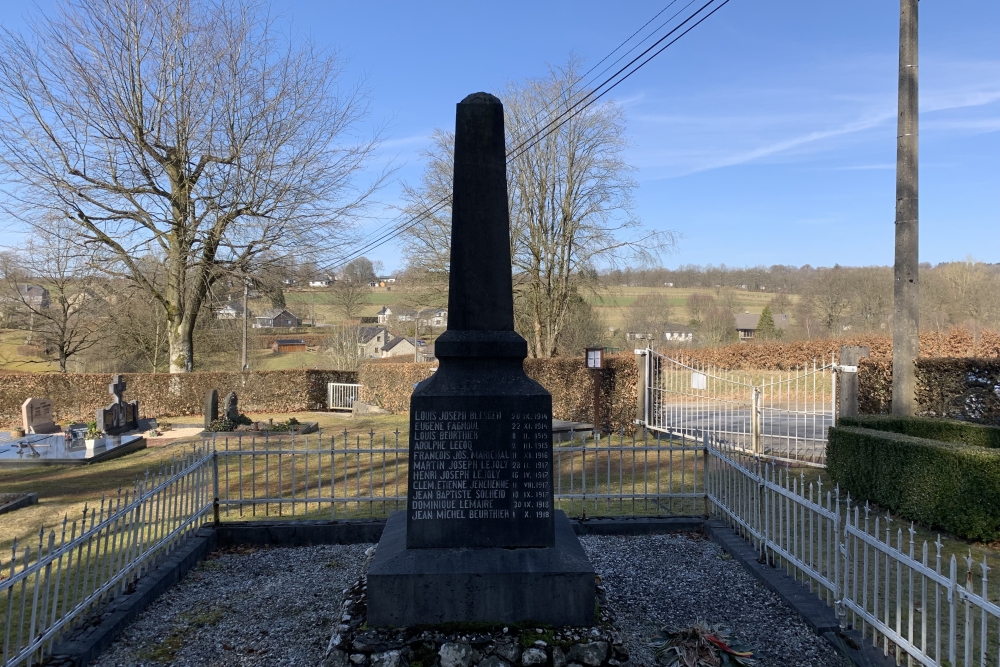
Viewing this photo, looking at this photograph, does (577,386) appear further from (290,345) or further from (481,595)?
(290,345)

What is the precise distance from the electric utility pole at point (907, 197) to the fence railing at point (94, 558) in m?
9.87

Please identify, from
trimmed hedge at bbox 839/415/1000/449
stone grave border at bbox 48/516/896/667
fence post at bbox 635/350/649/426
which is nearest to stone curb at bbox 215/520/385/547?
stone grave border at bbox 48/516/896/667

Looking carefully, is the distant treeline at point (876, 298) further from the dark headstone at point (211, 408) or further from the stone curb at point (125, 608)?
the stone curb at point (125, 608)

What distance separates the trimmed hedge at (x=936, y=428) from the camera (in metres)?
8.81

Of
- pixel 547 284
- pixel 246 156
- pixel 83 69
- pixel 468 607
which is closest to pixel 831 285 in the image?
pixel 547 284

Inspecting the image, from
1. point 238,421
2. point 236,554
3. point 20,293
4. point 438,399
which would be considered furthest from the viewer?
point 20,293

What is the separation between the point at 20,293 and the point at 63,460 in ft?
72.1

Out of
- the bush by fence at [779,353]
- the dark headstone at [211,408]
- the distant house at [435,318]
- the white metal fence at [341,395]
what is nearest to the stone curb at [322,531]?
the dark headstone at [211,408]

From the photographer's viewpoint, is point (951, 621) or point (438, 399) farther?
point (438, 399)

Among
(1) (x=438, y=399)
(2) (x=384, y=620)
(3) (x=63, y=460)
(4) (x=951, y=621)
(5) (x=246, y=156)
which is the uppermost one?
(5) (x=246, y=156)

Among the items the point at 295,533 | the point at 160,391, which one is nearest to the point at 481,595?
the point at 295,533

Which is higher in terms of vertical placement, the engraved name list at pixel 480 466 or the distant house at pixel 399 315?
→ the distant house at pixel 399 315

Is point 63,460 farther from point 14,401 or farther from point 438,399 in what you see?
point 438,399

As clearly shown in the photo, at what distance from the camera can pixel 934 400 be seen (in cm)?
1393
